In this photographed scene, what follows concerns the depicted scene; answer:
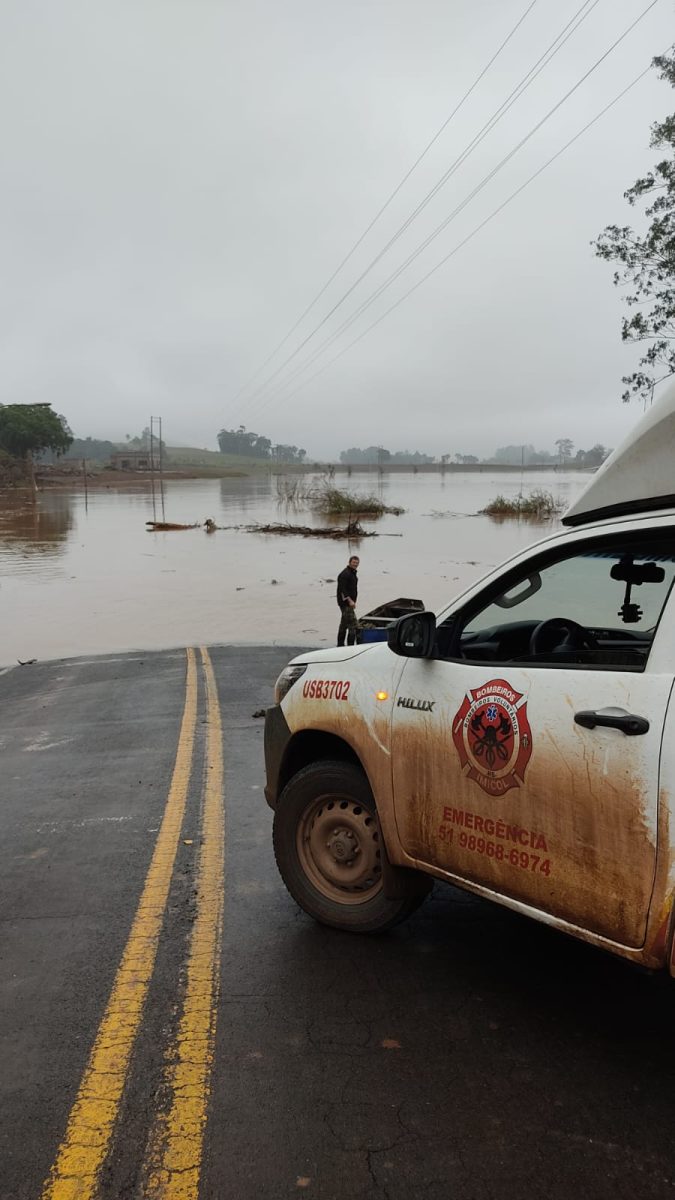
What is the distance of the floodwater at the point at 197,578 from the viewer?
622 inches

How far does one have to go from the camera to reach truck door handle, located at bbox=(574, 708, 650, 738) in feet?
7.64

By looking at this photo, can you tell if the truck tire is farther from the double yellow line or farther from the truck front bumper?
the double yellow line

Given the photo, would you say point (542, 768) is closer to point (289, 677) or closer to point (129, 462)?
point (289, 677)

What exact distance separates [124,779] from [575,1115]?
14.0ft

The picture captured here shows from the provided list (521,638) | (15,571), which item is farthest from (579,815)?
(15,571)

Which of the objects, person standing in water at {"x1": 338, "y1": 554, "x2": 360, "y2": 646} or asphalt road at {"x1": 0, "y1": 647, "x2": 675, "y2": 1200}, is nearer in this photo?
asphalt road at {"x1": 0, "y1": 647, "x2": 675, "y2": 1200}

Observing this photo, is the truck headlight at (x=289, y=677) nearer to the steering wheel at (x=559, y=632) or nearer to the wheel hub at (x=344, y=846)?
the wheel hub at (x=344, y=846)

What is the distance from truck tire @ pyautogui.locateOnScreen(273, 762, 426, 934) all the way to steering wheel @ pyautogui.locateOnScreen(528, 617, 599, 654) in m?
1.09

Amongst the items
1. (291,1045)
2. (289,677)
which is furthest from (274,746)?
(291,1045)

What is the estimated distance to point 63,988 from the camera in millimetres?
3111

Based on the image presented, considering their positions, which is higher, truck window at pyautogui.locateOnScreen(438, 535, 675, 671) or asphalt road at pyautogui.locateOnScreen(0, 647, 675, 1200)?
truck window at pyautogui.locateOnScreen(438, 535, 675, 671)

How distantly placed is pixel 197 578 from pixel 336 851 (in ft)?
73.1

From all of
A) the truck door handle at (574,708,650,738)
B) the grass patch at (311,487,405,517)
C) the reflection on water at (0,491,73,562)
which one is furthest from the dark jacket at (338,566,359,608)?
the grass patch at (311,487,405,517)

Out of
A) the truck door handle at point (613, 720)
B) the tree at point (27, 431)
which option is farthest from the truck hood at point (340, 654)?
the tree at point (27, 431)
